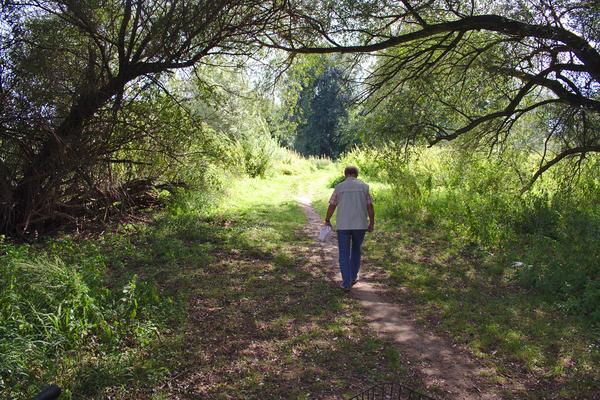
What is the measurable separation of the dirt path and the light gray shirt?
3.54 feet

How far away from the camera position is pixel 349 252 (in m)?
7.29

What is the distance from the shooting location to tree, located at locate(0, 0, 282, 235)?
26.6 feet

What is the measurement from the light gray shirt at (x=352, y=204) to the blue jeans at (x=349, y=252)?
0.12 meters

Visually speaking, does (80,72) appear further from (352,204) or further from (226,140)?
(352,204)

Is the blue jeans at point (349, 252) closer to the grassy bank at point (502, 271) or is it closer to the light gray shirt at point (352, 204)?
the light gray shirt at point (352, 204)

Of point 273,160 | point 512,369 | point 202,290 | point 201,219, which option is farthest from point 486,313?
point 273,160

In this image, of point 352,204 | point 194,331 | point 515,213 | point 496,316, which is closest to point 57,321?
point 194,331

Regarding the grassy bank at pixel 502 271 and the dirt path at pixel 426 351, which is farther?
the grassy bank at pixel 502 271

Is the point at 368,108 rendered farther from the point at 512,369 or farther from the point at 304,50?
the point at 512,369

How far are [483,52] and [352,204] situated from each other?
4442 millimetres

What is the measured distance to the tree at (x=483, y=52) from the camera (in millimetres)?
7605

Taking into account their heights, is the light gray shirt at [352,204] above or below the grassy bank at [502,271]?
above

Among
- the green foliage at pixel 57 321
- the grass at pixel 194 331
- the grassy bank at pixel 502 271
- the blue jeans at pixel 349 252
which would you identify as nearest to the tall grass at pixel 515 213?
the grassy bank at pixel 502 271

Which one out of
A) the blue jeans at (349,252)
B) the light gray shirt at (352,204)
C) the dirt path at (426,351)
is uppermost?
the light gray shirt at (352,204)
